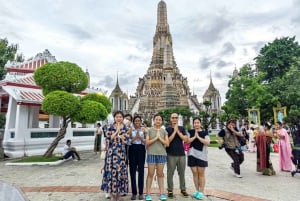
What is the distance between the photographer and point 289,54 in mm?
25469

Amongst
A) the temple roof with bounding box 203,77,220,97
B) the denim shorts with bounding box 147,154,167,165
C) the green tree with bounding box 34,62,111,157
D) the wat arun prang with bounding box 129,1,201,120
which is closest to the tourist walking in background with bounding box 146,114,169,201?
the denim shorts with bounding box 147,154,167,165

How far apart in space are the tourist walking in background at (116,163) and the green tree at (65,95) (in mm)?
5268

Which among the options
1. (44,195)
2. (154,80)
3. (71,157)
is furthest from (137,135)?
(154,80)

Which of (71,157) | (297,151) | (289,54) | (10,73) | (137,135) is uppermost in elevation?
(289,54)

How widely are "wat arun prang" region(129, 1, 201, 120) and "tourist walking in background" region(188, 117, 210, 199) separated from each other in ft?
143

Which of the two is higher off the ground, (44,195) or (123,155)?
(123,155)

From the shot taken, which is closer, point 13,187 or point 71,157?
point 13,187

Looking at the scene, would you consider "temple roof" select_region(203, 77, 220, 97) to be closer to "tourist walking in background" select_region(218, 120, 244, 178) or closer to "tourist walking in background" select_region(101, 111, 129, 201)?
"tourist walking in background" select_region(218, 120, 244, 178)

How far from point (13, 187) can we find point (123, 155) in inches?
134

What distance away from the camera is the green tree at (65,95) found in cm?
915

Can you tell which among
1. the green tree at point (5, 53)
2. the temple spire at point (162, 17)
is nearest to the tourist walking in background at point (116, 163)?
the green tree at point (5, 53)

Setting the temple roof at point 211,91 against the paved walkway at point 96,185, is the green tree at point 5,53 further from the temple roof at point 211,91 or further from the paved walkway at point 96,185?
the temple roof at point 211,91

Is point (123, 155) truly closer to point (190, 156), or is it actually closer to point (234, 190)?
point (190, 156)

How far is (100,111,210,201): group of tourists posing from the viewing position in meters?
4.54
